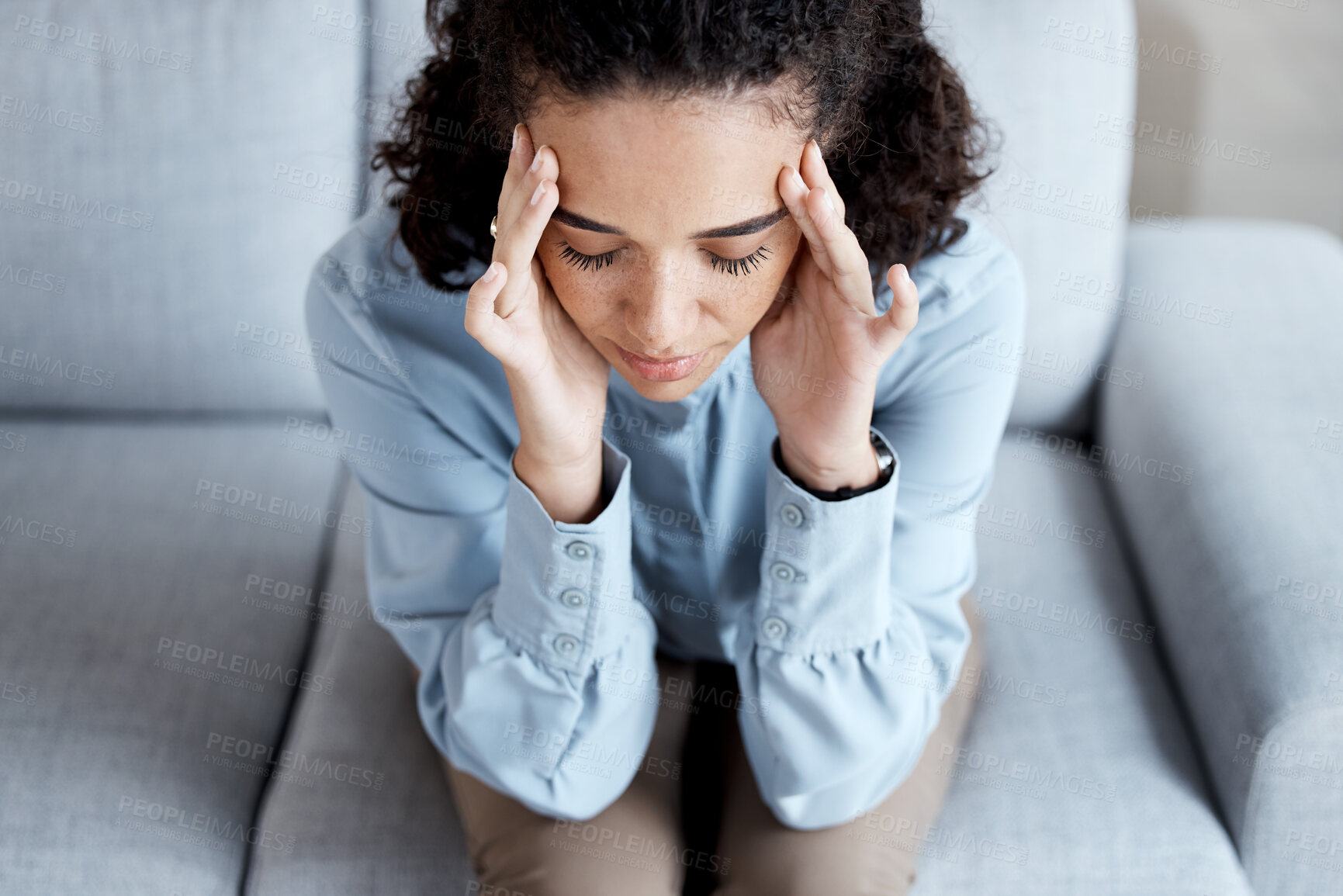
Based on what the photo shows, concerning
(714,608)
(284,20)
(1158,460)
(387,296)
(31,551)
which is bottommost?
(31,551)

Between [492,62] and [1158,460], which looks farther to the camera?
[1158,460]

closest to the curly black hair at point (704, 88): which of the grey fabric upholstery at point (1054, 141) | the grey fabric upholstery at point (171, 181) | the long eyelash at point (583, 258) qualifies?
the long eyelash at point (583, 258)

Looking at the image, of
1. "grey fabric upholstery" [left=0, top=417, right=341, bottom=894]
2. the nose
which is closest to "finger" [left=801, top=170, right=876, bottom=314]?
the nose

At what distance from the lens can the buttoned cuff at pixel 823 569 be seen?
892 mm

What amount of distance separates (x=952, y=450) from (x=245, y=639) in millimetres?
891

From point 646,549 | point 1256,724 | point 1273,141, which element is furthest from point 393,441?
point 1273,141

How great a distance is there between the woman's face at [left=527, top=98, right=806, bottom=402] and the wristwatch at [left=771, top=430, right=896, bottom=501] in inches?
6.6

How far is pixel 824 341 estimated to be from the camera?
34.5 inches

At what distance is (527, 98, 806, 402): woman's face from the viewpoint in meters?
0.66

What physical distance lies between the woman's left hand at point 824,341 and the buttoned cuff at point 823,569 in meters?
0.03

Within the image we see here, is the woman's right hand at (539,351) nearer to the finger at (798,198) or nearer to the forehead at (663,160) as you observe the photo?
the forehead at (663,160)

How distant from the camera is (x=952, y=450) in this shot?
100 cm

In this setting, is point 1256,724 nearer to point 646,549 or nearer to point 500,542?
point 646,549

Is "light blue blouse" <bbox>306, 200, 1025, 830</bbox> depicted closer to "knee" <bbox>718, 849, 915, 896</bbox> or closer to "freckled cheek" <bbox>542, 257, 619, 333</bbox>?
"knee" <bbox>718, 849, 915, 896</bbox>
